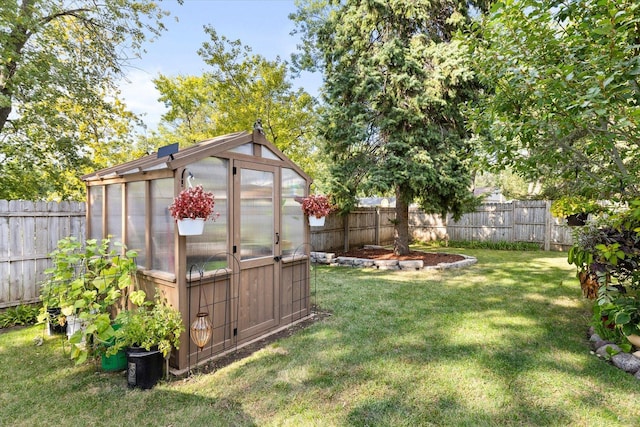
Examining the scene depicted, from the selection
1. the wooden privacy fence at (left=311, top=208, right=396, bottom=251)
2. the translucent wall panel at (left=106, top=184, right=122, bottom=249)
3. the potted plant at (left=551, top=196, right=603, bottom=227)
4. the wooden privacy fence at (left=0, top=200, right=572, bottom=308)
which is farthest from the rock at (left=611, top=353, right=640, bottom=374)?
the wooden privacy fence at (left=311, top=208, right=396, bottom=251)

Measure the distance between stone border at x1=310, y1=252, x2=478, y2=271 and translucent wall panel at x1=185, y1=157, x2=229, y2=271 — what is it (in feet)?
16.4

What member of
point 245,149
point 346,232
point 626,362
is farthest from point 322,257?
point 626,362

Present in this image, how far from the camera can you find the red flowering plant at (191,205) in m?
2.82

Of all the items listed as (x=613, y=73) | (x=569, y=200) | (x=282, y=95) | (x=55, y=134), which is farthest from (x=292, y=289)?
(x=282, y=95)

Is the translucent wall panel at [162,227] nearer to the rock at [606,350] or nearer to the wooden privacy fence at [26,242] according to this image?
the wooden privacy fence at [26,242]

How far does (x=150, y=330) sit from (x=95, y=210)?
2.43 metres

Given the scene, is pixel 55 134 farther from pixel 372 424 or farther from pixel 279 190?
pixel 372 424

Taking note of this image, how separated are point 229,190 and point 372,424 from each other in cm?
261

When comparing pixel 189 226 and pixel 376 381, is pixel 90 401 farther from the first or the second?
pixel 376 381

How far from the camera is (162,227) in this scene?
3.25 m

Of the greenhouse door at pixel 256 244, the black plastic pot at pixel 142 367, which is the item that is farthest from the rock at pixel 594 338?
the black plastic pot at pixel 142 367

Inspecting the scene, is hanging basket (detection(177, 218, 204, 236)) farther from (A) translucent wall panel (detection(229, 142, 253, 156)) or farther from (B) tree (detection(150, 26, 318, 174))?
(B) tree (detection(150, 26, 318, 174))

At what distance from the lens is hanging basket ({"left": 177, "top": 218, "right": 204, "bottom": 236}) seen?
113 inches

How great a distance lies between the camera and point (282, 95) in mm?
10914
